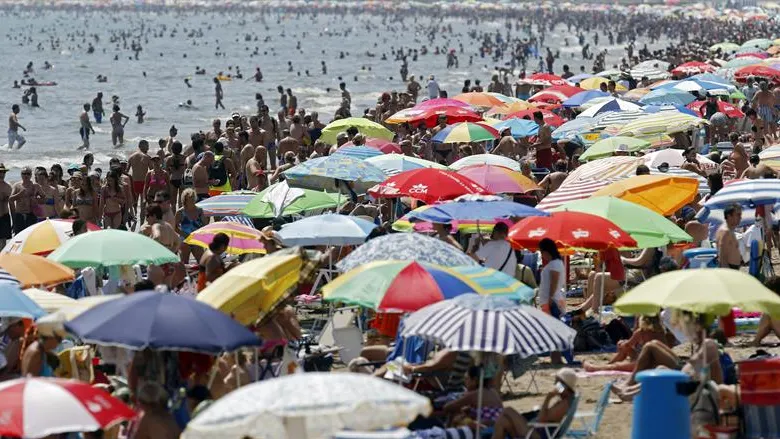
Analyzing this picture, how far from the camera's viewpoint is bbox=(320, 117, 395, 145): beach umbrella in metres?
19.4

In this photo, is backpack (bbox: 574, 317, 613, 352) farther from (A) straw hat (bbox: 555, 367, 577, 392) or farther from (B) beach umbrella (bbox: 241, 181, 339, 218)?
(B) beach umbrella (bbox: 241, 181, 339, 218)

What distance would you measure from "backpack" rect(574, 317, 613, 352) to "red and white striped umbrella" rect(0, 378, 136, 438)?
194 inches

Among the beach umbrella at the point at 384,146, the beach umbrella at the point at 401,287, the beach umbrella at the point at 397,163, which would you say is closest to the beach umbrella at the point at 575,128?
the beach umbrella at the point at 384,146

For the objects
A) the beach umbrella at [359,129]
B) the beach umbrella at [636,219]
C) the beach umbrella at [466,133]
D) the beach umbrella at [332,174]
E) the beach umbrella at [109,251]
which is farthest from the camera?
the beach umbrella at [359,129]

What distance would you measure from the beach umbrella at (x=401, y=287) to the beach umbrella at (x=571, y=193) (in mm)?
Result: 3571

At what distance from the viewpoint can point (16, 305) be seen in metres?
8.80

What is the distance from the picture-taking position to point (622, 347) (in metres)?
9.95

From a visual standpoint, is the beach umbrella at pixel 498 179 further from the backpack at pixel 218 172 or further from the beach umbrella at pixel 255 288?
the beach umbrella at pixel 255 288

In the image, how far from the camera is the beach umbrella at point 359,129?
1938 centimetres

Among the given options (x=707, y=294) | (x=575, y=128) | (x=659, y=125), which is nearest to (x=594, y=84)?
(x=575, y=128)

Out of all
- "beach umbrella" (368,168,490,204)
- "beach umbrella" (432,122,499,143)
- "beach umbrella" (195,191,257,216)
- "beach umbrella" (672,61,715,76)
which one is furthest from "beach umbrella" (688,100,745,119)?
"beach umbrella" (368,168,490,204)

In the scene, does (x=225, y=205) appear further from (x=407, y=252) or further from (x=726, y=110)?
(x=726, y=110)

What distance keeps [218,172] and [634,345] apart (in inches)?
319

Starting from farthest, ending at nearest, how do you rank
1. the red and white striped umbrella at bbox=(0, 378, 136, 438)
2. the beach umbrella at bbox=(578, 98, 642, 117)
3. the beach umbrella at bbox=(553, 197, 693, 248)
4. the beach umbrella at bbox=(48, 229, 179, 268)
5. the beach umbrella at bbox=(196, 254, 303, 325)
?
the beach umbrella at bbox=(578, 98, 642, 117)
the beach umbrella at bbox=(553, 197, 693, 248)
the beach umbrella at bbox=(48, 229, 179, 268)
the beach umbrella at bbox=(196, 254, 303, 325)
the red and white striped umbrella at bbox=(0, 378, 136, 438)
